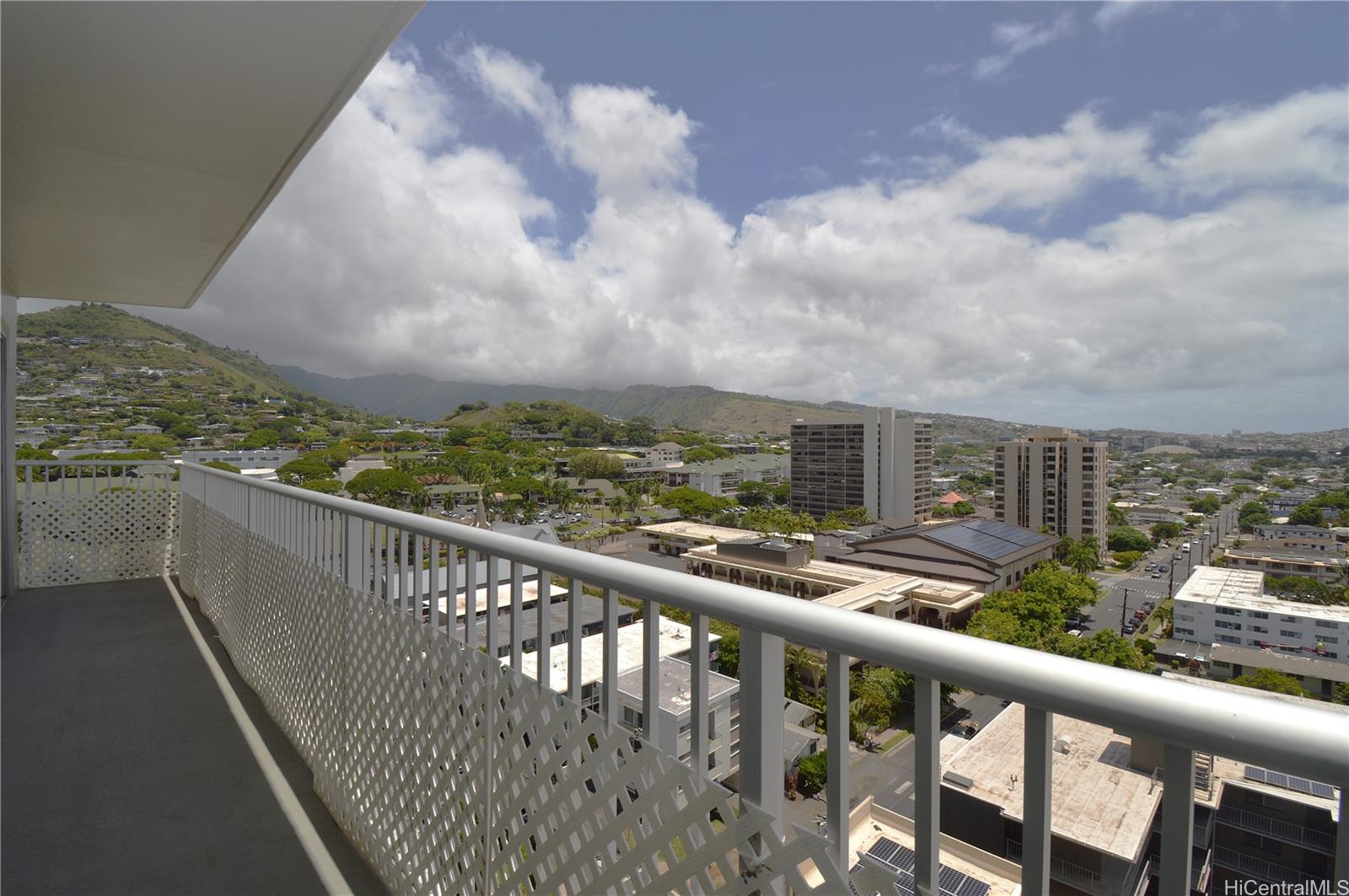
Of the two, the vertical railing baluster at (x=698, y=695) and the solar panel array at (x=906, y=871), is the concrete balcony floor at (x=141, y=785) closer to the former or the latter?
the vertical railing baluster at (x=698, y=695)

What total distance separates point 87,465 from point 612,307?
80888 millimetres

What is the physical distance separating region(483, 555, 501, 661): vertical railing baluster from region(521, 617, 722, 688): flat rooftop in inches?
3.3

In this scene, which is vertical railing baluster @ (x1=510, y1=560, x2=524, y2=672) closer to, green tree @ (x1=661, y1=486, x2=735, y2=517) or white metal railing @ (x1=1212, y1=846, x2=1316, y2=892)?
white metal railing @ (x1=1212, y1=846, x2=1316, y2=892)

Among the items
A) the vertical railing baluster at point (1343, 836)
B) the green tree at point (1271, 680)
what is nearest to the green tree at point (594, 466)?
the green tree at point (1271, 680)

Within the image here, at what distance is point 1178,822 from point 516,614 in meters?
1.24

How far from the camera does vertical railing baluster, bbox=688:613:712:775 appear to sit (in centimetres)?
98

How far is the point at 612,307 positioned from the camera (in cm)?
8450

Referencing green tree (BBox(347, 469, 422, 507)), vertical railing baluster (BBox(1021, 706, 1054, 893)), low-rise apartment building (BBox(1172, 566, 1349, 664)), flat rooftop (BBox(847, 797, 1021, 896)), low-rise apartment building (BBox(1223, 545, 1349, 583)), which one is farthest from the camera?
green tree (BBox(347, 469, 422, 507))

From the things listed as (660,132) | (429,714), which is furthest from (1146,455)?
(660,132)

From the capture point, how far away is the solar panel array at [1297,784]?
492mm

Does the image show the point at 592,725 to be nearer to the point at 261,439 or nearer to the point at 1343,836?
the point at 1343,836

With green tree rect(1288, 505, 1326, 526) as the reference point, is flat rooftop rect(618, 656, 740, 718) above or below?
above

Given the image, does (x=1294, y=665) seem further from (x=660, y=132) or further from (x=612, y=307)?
(x=612, y=307)

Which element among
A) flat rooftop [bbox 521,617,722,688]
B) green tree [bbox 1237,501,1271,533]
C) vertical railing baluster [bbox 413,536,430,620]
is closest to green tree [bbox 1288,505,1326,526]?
green tree [bbox 1237,501,1271,533]
